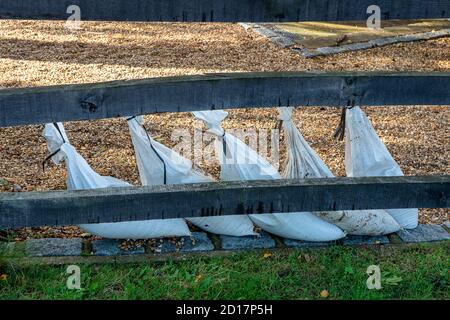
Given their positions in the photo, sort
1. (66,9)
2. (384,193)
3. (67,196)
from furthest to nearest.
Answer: (384,193) → (67,196) → (66,9)

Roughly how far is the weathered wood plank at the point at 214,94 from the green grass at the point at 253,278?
0.80 metres

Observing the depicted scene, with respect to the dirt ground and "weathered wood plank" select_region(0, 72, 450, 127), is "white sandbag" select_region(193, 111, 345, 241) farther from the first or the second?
the dirt ground

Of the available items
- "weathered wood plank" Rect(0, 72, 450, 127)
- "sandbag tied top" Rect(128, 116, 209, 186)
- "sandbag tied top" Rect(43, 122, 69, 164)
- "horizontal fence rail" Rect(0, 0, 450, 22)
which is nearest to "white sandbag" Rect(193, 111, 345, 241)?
"sandbag tied top" Rect(128, 116, 209, 186)

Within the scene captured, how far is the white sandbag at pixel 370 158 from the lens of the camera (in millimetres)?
4227

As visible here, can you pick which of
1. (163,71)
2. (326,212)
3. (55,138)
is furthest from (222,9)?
(163,71)

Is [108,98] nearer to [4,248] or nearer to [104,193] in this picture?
[104,193]

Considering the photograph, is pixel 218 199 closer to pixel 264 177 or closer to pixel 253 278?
pixel 253 278

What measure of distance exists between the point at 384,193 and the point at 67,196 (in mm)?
1407

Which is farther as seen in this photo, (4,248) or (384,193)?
(4,248)

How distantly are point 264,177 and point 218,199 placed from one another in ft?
2.81

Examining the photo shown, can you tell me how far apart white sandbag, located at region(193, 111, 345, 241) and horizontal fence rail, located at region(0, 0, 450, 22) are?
1.02m

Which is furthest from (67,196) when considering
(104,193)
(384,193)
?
(384,193)

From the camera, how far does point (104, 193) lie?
3.29m

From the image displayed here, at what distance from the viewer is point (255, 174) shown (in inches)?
165
